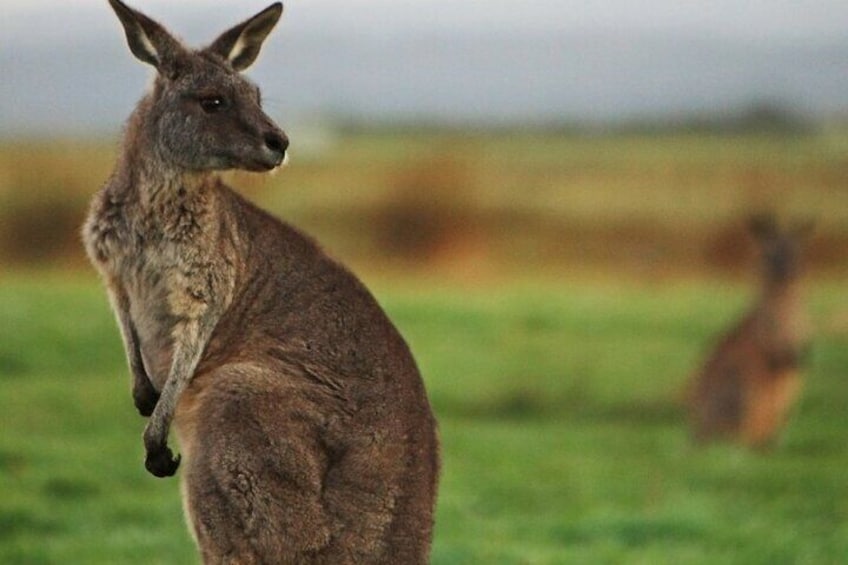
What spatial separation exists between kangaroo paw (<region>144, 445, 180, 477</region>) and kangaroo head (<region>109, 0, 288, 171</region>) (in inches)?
38.7

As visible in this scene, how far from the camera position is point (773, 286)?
14328 mm

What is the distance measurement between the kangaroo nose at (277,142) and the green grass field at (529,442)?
3277 millimetres

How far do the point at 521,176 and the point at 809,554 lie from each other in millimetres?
19069

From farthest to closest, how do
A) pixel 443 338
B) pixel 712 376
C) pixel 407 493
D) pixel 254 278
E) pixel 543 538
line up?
pixel 443 338 → pixel 712 376 → pixel 543 538 → pixel 254 278 → pixel 407 493

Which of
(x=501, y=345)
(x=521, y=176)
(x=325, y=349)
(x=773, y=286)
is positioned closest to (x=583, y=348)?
(x=501, y=345)

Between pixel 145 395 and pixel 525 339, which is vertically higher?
pixel 525 339

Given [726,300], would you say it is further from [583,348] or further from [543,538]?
[543,538]

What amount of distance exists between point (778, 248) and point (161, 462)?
33.1 ft

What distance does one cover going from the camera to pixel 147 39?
558 cm

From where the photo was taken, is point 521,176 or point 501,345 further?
point 521,176

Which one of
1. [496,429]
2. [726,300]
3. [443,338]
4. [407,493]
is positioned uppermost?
[726,300]

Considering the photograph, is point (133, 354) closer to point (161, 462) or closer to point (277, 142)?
point (161, 462)

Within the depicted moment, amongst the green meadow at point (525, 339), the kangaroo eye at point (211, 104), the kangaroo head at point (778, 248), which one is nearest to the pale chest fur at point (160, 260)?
the kangaroo eye at point (211, 104)

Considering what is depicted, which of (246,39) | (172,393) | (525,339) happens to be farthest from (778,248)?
(172,393)
